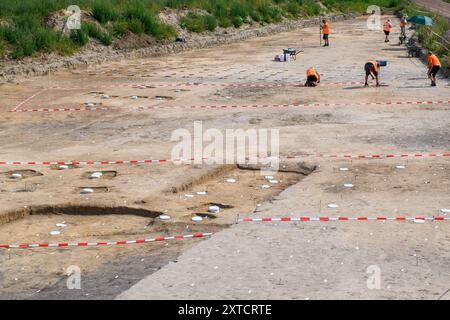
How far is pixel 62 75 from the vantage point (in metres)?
32.8

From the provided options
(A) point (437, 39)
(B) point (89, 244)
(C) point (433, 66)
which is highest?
(C) point (433, 66)

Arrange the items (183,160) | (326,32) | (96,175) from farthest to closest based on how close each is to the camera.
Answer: (326,32), (183,160), (96,175)

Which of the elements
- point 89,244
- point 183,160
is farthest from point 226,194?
point 89,244

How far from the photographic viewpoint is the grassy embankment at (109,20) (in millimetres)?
34125

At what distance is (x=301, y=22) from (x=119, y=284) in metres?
47.8

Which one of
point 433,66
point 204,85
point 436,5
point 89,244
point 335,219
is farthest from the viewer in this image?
point 436,5

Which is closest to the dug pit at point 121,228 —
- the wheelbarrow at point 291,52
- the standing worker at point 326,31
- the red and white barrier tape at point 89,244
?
the red and white barrier tape at point 89,244

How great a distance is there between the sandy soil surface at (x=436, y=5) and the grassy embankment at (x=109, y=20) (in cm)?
1889

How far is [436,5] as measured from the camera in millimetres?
74812

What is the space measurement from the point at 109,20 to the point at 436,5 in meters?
43.3

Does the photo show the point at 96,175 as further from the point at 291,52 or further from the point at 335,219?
the point at 291,52
